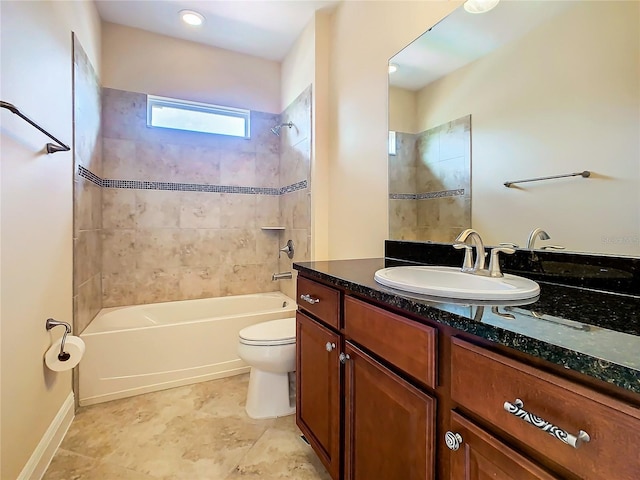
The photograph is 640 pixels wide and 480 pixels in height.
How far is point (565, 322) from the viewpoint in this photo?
2.06 feet

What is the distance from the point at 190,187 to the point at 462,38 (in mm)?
2338

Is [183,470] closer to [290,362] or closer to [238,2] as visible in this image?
[290,362]

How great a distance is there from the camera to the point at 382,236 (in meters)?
1.91

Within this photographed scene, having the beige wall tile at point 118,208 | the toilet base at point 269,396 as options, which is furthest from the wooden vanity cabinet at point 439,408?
the beige wall tile at point 118,208

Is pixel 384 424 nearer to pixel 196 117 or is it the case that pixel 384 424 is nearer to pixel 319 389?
pixel 319 389

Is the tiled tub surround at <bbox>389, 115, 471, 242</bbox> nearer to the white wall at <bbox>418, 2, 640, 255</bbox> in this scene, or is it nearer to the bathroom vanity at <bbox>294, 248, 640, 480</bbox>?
the white wall at <bbox>418, 2, 640, 255</bbox>

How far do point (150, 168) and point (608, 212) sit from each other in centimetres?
296

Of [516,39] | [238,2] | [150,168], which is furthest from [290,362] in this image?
[238,2]

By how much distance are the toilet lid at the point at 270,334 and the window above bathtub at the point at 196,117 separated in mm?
1904

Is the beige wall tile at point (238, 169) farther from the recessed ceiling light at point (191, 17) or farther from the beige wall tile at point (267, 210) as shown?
the recessed ceiling light at point (191, 17)

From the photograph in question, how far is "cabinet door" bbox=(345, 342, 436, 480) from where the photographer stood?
79 centimetres

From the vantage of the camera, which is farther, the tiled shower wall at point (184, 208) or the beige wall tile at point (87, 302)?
the tiled shower wall at point (184, 208)

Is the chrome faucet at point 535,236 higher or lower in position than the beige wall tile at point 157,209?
lower

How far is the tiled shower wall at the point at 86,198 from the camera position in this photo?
6.42ft
